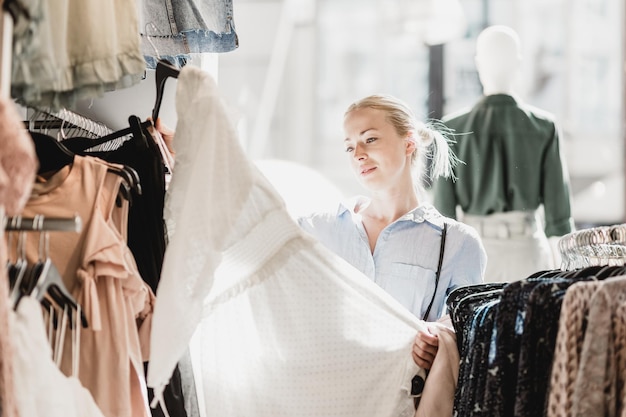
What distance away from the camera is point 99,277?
1868 mm

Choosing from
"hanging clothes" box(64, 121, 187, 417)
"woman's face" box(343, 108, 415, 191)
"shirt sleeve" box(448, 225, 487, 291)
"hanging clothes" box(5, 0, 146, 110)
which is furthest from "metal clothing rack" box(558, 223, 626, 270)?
"hanging clothes" box(5, 0, 146, 110)

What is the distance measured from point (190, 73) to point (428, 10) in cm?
286

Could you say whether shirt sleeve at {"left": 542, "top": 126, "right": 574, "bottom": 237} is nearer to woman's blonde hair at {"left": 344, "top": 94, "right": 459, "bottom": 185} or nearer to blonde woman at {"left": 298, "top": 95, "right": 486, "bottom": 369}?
woman's blonde hair at {"left": 344, "top": 94, "right": 459, "bottom": 185}

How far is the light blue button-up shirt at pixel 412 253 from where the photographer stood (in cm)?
256

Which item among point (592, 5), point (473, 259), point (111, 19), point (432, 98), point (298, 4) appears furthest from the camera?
point (298, 4)

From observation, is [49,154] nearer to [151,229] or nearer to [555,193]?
[151,229]

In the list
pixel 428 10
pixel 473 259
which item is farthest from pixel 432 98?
pixel 473 259

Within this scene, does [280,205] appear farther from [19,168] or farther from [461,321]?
[19,168]

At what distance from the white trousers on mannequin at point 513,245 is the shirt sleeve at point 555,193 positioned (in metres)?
0.06

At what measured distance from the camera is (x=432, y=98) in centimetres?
536

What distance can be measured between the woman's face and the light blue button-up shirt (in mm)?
125

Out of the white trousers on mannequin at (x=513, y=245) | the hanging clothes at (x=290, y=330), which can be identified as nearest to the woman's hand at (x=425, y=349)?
the hanging clothes at (x=290, y=330)

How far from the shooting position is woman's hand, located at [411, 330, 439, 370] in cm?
212

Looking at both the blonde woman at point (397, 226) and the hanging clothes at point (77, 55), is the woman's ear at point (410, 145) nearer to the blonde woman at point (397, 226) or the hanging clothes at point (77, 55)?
the blonde woman at point (397, 226)
